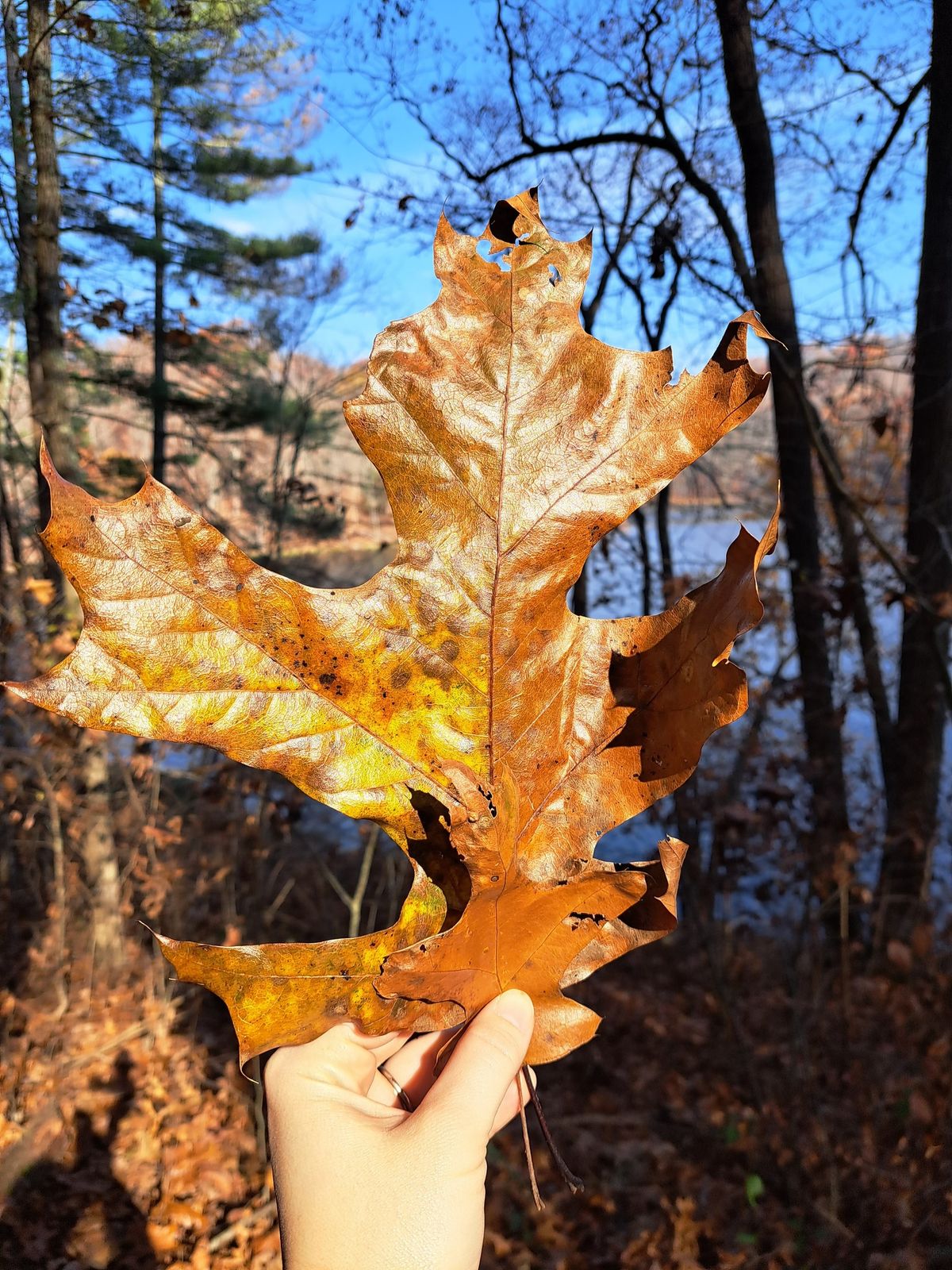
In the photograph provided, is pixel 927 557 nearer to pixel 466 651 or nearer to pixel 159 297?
pixel 466 651

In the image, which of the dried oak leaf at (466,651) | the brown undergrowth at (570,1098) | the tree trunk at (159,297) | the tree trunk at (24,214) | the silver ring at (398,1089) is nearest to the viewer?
the dried oak leaf at (466,651)

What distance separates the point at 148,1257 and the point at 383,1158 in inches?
132

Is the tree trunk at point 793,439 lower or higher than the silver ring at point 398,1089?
higher

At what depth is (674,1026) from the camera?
16.6 ft

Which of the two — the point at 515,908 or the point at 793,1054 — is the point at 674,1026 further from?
the point at 515,908

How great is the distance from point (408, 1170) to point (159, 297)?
856 cm

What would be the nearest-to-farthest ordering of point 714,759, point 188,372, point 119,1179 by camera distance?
point 119,1179 < point 714,759 < point 188,372

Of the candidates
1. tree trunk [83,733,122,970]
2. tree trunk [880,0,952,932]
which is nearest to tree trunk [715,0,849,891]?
tree trunk [880,0,952,932]

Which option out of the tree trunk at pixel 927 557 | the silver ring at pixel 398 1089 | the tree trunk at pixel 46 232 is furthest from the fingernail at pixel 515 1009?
the tree trunk at pixel 46 232

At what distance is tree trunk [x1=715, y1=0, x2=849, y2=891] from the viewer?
5.04 meters

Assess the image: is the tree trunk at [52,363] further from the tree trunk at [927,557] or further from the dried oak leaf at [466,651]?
the tree trunk at [927,557]

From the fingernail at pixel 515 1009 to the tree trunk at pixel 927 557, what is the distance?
13.1 feet

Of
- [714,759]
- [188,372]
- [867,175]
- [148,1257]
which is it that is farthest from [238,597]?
[188,372]

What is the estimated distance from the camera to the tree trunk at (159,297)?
20.1 ft
